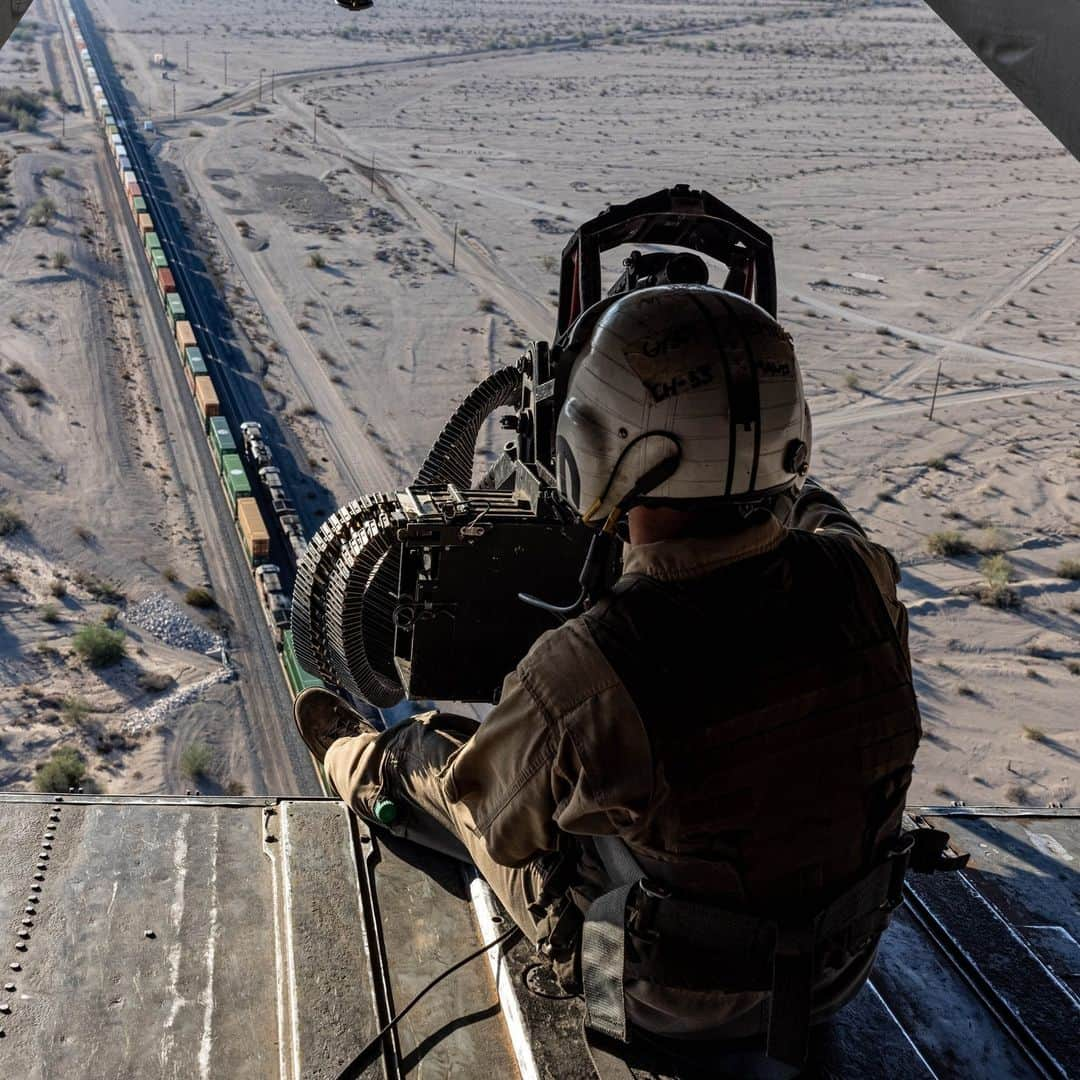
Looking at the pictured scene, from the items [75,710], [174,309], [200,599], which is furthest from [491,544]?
[174,309]

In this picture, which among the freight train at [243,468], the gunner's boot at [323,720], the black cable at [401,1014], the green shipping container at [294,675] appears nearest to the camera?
the black cable at [401,1014]

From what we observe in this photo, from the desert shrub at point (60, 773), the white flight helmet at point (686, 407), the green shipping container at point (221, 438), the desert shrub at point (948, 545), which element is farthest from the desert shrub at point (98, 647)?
the white flight helmet at point (686, 407)

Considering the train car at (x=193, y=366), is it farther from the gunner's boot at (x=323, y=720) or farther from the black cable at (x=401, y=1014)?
the black cable at (x=401, y=1014)

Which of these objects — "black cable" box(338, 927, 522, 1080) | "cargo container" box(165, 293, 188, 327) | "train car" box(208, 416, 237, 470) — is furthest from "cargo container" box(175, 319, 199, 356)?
"black cable" box(338, 927, 522, 1080)

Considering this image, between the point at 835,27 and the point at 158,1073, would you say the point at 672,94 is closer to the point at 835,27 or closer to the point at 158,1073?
the point at 835,27

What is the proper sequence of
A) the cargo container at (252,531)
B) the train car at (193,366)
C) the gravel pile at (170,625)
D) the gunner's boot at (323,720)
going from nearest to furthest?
the gunner's boot at (323,720), the gravel pile at (170,625), the cargo container at (252,531), the train car at (193,366)

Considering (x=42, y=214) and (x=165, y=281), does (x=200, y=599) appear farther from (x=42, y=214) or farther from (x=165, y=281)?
(x=42, y=214)

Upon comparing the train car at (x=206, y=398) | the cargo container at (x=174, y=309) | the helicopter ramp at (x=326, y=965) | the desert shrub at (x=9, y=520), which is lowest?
the desert shrub at (x=9, y=520)
